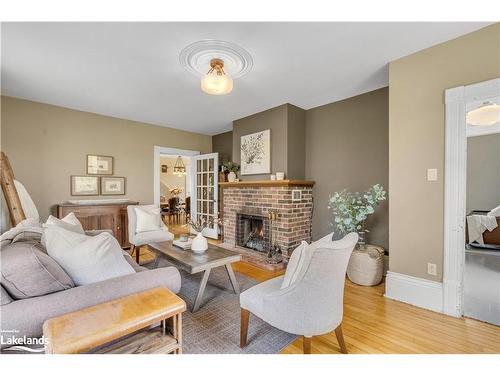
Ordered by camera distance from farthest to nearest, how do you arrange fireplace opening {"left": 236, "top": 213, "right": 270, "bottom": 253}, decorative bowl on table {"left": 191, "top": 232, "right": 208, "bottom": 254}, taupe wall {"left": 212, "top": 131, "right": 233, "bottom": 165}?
taupe wall {"left": 212, "top": 131, "right": 233, "bottom": 165} < fireplace opening {"left": 236, "top": 213, "right": 270, "bottom": 253} < decorative bowl on table {"left": 191, "top": 232, "right": 208, "bottom": 254}

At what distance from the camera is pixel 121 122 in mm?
4293

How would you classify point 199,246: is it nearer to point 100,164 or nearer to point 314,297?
point 314,297

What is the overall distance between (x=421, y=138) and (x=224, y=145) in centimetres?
387

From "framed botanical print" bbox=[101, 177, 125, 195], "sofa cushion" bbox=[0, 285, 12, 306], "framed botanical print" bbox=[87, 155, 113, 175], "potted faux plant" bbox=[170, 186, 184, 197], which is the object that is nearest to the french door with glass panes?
"framed botanical print" bbox=[101, 177, 125, 195]

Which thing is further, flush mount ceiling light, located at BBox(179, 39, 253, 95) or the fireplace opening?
the fireplace opening

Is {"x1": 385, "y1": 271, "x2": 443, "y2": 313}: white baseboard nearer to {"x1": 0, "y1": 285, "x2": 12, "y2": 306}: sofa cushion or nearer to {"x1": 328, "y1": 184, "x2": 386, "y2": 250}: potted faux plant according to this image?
{"x1": 328, "y1": 184, "x2": 386, "y2": 250}: potted faux plant

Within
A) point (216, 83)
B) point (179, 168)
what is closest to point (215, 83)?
point (216, 83)

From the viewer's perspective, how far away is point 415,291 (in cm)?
221

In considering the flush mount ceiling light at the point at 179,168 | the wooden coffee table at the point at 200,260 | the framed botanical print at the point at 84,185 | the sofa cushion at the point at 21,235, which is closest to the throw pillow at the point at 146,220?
the wooden coffee table at the point at 200,260

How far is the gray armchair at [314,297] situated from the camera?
1330 mm

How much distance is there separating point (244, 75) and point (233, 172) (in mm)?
2008

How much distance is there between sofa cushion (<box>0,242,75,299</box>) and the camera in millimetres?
1120

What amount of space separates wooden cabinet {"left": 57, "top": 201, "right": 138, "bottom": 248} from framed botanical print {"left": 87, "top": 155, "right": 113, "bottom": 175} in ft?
2.28
